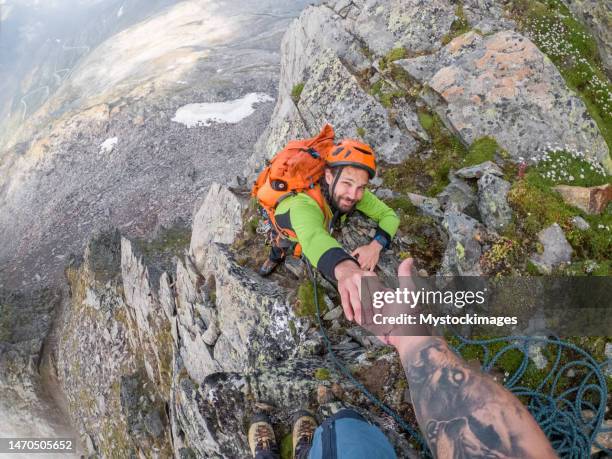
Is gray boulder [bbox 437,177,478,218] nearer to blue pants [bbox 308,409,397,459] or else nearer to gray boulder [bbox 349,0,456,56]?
blue pants [bbox 308,409,397,459]

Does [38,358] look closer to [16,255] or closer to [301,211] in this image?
[16,255]

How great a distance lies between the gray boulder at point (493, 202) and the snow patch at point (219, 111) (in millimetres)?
49016

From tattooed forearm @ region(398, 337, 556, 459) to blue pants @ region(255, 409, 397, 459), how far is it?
2.13ft

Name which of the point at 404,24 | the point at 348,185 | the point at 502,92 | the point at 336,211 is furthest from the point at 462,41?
the point at 336,211

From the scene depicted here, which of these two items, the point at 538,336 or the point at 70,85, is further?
the point at 70,85

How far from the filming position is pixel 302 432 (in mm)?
6387

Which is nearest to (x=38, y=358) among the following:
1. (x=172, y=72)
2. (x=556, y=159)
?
(x=556, y=159)

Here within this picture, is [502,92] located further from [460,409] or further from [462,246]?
[460,409]

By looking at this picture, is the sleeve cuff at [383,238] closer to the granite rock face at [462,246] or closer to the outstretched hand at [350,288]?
the granite rock face at [462,246]

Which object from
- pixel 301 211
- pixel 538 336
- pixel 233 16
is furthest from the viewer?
pixel 233 16

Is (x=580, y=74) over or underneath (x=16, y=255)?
over

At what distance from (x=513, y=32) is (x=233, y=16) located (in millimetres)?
111036

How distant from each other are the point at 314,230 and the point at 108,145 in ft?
191

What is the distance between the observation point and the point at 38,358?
107 ft
